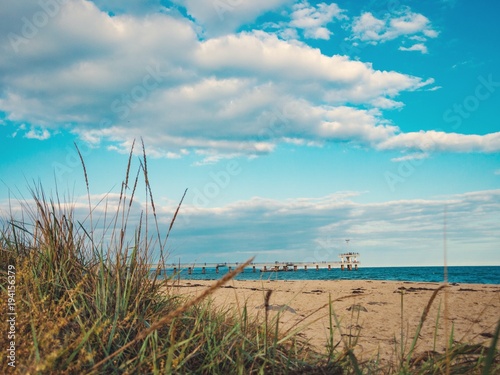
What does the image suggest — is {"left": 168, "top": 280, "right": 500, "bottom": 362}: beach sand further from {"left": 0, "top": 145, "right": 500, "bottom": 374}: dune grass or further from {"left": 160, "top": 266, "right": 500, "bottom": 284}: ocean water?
{"left": 160, "top": 266, "right": 500, "bottom": 284}: ocean water

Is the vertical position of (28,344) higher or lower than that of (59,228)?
lower

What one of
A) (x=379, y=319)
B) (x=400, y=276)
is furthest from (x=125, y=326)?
(x=400, y=276)

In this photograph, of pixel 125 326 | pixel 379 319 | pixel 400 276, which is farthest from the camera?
pixel 400 276

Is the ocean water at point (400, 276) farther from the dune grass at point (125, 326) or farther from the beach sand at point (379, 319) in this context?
the dune grass at point (125, 326)

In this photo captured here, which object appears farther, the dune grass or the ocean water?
the ocean water

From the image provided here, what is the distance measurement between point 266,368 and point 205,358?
404mm

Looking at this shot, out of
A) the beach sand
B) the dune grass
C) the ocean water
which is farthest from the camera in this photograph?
the ocean water

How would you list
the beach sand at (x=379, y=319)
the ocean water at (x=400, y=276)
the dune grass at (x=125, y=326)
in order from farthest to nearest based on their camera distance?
the ocean water at (x=400, y=276)
the beach sand at (x=379, y=319)
the dune grass at (x=125, y=326)

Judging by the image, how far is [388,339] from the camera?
5.59m

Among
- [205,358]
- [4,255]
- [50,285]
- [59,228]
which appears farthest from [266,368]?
[4,255]

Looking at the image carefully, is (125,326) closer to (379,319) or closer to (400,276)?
(379,319)

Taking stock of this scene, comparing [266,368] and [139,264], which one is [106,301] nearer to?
[139,264]

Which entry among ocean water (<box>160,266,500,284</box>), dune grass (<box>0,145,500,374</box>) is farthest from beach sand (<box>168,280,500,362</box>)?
ocean water (<box>160,266,500,284</box>)

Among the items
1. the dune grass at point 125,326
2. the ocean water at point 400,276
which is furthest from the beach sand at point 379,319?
the ocean water at point 400,276
